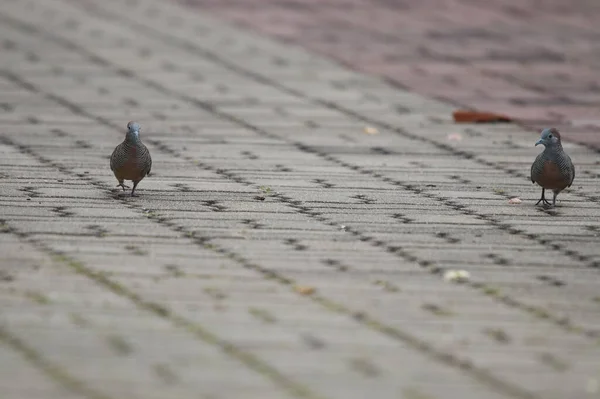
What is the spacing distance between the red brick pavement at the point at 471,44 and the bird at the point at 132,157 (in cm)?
365

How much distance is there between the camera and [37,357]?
4738 millimetres

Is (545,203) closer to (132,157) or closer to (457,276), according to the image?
(457,276)

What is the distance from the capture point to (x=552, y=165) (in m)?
7.33

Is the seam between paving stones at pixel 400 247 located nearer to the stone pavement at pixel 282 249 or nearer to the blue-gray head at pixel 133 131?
the stone pavement at pixel 282 249

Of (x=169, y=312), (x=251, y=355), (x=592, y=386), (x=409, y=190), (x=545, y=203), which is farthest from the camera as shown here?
(x=409, y=190)

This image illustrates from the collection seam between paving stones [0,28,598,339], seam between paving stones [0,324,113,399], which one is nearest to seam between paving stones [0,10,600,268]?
seam between paving stones [0,28,598,339]

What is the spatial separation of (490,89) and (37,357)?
7509 millimetres

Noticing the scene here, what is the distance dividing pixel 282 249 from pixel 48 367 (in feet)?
6.63

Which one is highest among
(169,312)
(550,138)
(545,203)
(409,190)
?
(550,138)

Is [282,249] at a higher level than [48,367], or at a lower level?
higher

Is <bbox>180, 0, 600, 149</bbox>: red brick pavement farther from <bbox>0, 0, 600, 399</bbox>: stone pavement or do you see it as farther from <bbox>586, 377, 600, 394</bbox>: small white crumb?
<bbox>586, 377, 600, 394</bbox>: small white crumb

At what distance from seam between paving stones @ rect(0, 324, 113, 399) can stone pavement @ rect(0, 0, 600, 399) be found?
0.03ft

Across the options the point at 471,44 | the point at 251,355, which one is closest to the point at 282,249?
the point at 251,355

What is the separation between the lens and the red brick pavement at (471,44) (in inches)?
442
